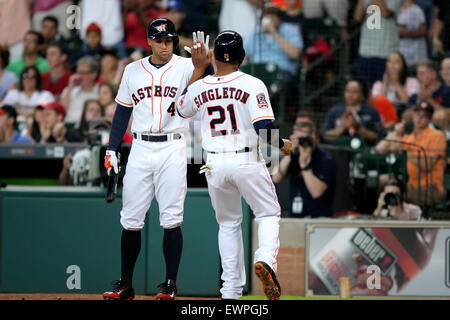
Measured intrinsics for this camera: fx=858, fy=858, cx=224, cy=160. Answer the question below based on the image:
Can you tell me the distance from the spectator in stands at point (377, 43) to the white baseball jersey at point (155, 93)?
4.58 m

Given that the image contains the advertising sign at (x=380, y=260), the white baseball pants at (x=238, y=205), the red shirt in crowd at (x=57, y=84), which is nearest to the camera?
the white baseball pants at (x=238, y=205)

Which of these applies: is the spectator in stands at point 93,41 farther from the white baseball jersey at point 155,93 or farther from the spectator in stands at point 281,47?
the white baseball jersey at point 155,93

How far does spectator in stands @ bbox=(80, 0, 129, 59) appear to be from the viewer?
35.9ft

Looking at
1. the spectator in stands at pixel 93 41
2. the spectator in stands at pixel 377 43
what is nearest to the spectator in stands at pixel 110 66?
the spectator in stands at pixel 93 41

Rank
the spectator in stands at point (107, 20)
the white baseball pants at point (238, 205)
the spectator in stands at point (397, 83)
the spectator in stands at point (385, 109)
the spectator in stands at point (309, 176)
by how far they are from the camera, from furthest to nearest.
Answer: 1. the spectator in stands at point (107, 20)
2. the spectator in stands at point (397, 83)
3. the spectator in stands at point (385, 109)
4. the spectator in stands at point (309, 176)
5. the white baseball pants at point (238, 205)

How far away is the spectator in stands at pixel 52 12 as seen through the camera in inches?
453

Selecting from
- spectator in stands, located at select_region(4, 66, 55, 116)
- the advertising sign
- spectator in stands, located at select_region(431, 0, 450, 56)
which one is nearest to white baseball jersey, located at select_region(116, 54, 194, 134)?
the advertising sign

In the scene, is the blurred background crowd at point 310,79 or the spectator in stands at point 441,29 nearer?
the blurred background crowd at point 310,79

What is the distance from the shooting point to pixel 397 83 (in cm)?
995

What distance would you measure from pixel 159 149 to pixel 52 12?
6237 millimetres

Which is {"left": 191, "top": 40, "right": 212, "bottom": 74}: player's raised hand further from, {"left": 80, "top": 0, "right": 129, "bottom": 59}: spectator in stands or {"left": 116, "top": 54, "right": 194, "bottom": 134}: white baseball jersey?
{"left": 80, "top": 0, "right": 129, "bottom": 59}: spectator in stands

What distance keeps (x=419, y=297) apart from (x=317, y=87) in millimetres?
3799

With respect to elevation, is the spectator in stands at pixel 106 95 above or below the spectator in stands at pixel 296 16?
below
